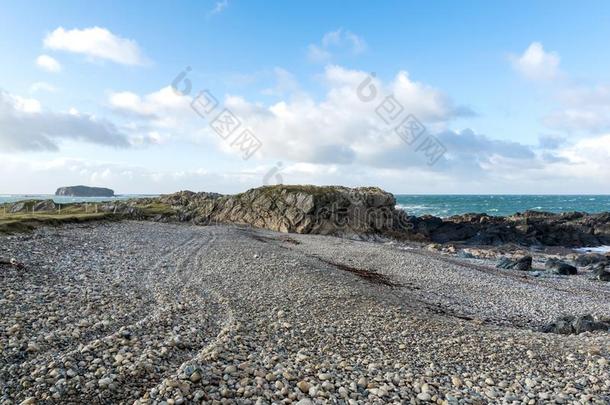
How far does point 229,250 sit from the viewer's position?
1089 inches

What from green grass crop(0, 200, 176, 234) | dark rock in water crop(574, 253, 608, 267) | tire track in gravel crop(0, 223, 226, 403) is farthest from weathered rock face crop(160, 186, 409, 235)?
tire track in gravel crop(0, 223, 226, 403)

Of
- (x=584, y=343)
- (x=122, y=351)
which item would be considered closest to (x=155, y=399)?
(x=122, y=351)

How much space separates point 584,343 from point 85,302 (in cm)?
1475

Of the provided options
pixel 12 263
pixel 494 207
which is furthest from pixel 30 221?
pixel 494 207

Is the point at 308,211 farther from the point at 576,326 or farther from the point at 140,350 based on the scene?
the point at 140,350

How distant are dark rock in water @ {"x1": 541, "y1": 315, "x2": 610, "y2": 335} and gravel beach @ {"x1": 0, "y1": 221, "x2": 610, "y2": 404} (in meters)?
0.85

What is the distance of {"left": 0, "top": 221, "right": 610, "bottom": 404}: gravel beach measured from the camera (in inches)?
301

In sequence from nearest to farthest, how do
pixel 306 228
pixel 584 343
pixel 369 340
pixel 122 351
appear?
pixel 122 351, pixel 369 340, pixel 584 343, pixel 306 228

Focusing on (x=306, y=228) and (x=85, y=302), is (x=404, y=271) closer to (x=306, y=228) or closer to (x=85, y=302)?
(x=85, y=302)

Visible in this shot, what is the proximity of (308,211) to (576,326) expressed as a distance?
128ft

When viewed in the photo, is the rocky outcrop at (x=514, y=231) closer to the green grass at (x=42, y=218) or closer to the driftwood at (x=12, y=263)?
the green grass at (x=42, y=218)

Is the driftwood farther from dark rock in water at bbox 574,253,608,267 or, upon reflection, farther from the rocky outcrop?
the rocky outcrop

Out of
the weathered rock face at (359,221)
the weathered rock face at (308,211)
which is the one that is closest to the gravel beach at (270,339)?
the weathered rock face at (308,211)

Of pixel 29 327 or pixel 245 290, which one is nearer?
pixel 29 327
